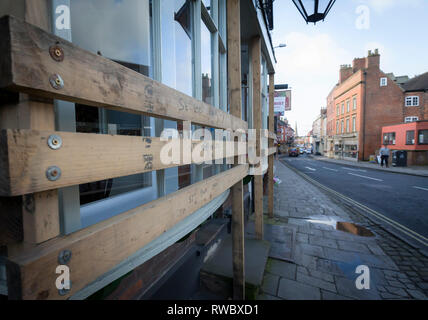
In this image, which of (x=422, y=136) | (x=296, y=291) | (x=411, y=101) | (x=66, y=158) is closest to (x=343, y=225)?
(x=296, y=291)

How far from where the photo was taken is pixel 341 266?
→ 337 cm

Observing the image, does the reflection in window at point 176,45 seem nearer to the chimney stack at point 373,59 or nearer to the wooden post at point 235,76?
the wooden post at point 235,76

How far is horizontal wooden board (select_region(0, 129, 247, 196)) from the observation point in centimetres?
44

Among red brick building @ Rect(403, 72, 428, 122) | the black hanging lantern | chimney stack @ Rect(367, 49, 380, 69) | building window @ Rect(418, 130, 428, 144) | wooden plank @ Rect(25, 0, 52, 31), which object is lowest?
wooden plank @ Rect(25, 0, 52, 31)

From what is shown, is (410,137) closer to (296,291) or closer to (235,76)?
(296,291)

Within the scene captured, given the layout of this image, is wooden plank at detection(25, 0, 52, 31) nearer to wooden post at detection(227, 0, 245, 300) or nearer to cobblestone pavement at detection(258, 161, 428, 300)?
wooden post at detection(227, 0, 245, 300)

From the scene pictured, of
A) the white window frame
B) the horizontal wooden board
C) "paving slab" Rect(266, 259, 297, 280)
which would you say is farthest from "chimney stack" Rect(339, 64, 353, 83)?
the horizontal wooden board

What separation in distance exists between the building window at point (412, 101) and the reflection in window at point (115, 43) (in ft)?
112

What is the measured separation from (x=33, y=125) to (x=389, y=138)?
2971cm

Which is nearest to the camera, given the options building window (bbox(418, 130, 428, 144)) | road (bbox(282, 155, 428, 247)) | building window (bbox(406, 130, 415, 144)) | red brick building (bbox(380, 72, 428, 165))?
road (bbox(282, 155, 428, 247))

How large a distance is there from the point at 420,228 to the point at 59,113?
7.20 metres

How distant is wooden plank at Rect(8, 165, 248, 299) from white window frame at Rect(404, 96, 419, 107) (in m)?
34.5
